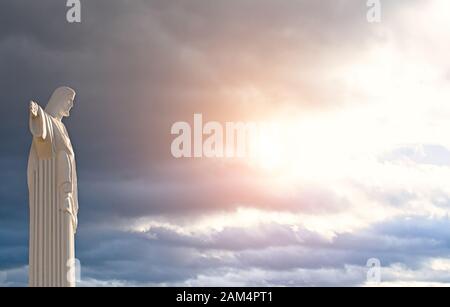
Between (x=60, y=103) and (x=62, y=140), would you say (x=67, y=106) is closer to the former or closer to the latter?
(x=60, y=103)

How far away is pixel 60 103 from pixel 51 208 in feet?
9.11

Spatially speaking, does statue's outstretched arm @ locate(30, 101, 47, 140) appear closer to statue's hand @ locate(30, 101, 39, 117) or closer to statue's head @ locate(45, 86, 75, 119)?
statue's hand @ locate(30, 101, 39, 117)

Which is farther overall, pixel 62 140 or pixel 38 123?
pixel 62 140

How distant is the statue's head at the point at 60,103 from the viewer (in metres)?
24.6

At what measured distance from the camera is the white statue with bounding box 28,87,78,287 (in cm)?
2378

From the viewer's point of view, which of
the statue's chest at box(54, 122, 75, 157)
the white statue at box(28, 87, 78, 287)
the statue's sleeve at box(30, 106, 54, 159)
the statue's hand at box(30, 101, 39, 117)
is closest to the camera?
the statue's hand at box(30, 101, 39, 117)

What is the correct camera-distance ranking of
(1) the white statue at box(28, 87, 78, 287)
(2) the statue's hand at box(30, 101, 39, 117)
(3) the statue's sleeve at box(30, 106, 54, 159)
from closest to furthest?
(2) the statue's hand at box(30, 101, 39, 117) < (3) the statue's sleeve at box(30, 106, 54, 159) < (1) the white statue at box(28, 87, 78, 287)

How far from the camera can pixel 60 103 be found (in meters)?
24.6

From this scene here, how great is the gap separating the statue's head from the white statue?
0.85 ft

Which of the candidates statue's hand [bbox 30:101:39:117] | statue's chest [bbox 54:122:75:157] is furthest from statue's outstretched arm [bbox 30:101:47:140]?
statue's chest [bbox 54:122:75:157]

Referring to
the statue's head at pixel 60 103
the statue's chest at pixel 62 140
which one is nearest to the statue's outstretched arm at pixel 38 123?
the statue's chest at pixel 62 140

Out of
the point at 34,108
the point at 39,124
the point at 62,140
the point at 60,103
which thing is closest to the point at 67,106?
the point at 60,103
